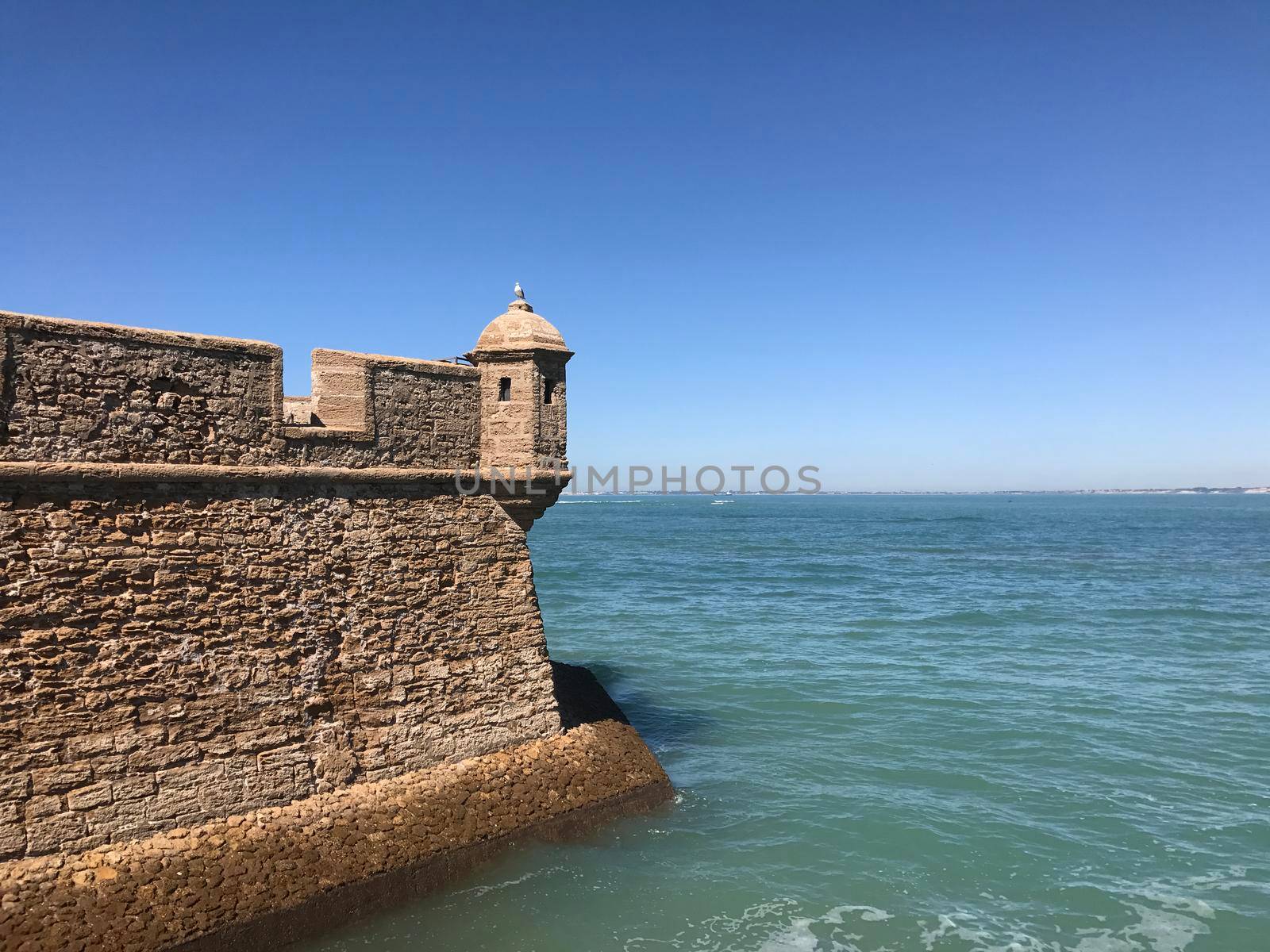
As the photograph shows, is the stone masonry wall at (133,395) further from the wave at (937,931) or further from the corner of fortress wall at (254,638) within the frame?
the wave at (937,931)

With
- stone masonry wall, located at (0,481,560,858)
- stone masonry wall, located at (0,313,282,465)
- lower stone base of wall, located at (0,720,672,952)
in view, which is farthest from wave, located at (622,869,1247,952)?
stone masonry wall, located at (0,313,282,465)

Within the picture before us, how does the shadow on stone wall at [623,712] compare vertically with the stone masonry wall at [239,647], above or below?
below

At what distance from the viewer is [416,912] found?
884 centimetres

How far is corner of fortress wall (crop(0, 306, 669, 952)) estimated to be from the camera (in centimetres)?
745

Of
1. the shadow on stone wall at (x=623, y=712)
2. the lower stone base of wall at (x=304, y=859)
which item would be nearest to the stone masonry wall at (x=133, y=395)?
the lower stone base of wall at (x=304, y=859)

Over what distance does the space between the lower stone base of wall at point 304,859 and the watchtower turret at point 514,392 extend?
384 centimetres

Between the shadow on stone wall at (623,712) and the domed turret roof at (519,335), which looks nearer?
the domed turret roof at (519,335)

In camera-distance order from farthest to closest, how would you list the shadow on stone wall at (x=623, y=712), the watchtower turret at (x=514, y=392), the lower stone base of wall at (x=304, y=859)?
the shadow on stone wall at (x=623, y=712) → the watchtower turret at (x=514, y=392) → the lower stone base of wall at (x=304, y=859)

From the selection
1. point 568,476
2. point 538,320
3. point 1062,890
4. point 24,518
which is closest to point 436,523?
point 568,476

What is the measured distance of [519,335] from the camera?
11.0 metres

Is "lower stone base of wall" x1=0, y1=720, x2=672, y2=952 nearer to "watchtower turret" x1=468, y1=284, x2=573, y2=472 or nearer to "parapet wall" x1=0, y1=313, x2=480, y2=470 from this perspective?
"parapet wall" x1=0, y1=313, x2=480, y2=470

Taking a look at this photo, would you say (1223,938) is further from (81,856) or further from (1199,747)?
(81,856)

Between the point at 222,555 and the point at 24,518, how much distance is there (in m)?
1.70

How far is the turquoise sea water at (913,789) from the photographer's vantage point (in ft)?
A: 30.7
